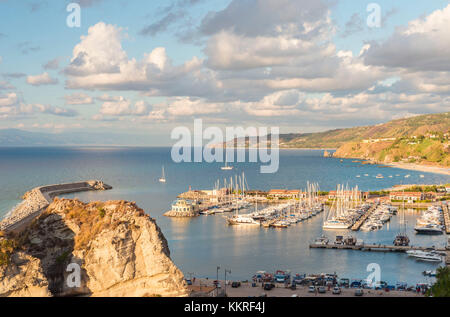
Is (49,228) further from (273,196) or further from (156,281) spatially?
(273,196)

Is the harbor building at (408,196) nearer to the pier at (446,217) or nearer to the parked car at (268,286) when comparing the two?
the pier at (446,217)

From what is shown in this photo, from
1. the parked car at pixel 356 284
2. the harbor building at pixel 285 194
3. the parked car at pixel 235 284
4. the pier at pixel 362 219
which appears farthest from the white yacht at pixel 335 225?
the parked car at pixel 235 284

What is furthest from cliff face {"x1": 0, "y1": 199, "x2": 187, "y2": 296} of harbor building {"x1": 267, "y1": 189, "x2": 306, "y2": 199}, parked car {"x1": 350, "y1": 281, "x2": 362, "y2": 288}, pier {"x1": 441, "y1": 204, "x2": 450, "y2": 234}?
harbor building {"x1": 267, "y1": 189, "x2": 306, "y2": 199}

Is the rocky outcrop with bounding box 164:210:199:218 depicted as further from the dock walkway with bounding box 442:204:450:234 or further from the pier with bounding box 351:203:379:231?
the dock walkway with bounding box 442:204:450:234

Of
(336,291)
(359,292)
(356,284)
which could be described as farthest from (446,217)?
(336,291)

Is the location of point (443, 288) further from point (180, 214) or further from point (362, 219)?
point (180, 214)

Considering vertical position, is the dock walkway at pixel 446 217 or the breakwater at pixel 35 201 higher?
the breakwater at pixel 35 201
